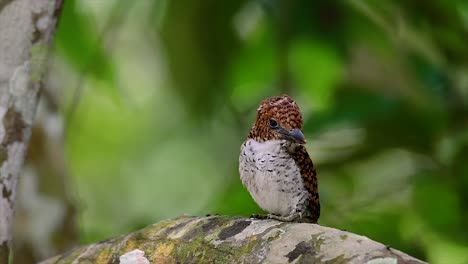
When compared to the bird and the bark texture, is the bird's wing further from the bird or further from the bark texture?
the bark texture

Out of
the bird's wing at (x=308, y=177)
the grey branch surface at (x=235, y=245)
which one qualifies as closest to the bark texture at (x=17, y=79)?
the grey branch surface at (x=235, y=245)

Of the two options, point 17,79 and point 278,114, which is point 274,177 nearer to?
point 278,114

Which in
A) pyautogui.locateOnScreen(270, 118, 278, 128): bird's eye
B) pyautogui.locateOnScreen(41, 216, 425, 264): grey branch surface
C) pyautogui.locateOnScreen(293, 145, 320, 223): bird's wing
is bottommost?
pyautogui.locateOnScreen(41, 216, 425, 264): grey branch surface

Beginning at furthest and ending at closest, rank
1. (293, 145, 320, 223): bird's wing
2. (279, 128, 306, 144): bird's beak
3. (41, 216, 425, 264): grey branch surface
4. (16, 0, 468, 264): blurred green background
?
(16, 0, 468, 264): blurred green background
(293, 145, 320, 223): bird's wing
(279, 128, 306, 144): bird's beak
(41, 216, 425, 264): grey branch surface

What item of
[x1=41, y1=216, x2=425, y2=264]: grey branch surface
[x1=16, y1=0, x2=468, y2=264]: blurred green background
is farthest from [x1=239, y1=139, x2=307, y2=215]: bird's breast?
[x1=16, y1=0, x2=468, y2=264]: blurred green background

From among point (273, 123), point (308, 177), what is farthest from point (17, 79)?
point (308, 177)

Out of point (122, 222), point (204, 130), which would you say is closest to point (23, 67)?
point (204, 130)

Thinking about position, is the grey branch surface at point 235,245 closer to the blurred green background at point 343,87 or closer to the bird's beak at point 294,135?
the bird's beak at point 294,135

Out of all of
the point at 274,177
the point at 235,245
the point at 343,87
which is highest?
the point at 343,87
